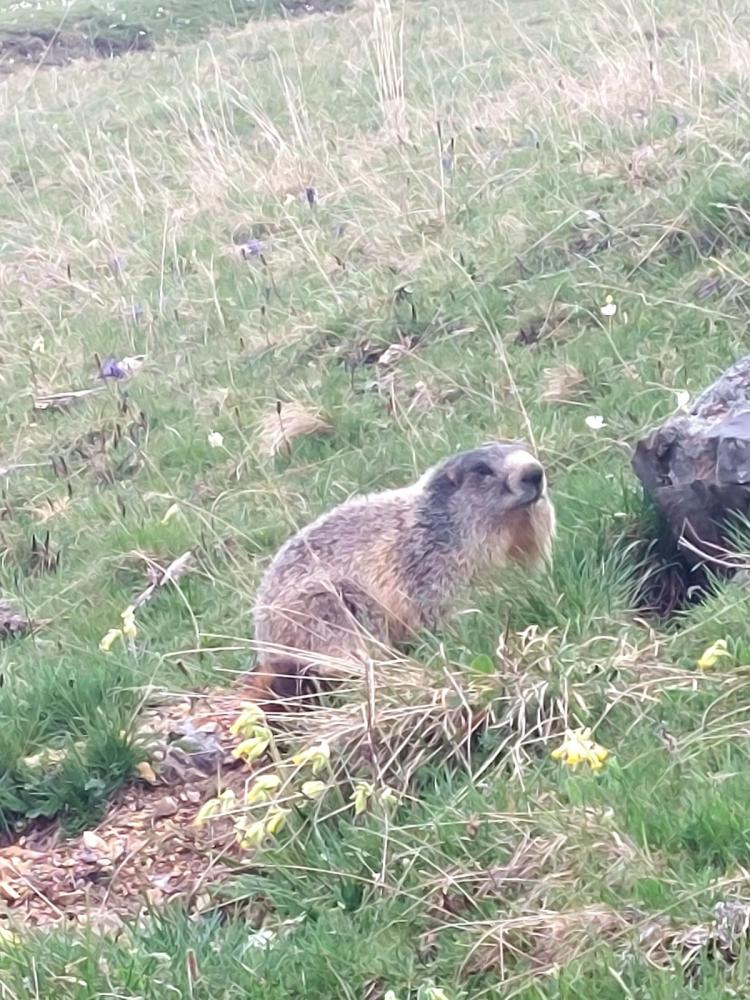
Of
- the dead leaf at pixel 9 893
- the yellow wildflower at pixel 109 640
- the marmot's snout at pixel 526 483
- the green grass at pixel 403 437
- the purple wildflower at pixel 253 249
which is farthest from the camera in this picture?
the purple wildflower at pixel 253 249

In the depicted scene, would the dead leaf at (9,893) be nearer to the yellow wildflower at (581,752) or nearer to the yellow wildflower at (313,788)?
the yellow wildflower at (313,788)

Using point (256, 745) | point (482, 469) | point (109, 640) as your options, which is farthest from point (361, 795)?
point (482, 469)

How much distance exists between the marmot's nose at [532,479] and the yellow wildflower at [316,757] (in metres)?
1.47

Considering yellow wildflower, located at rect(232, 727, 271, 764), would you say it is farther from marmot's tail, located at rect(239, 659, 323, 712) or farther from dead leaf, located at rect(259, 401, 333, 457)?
dead leaf, located at rect(259, 401, 333, 457)

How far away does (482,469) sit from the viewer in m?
5.20

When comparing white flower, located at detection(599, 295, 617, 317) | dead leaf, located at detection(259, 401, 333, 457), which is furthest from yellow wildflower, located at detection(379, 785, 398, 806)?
white flower, located at detection(599, 295, 617, 317)

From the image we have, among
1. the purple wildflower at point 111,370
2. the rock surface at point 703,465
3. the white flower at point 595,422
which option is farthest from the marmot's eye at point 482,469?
the purple wildflower at point 111,370

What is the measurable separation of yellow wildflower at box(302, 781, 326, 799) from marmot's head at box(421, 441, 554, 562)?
1.43 meters

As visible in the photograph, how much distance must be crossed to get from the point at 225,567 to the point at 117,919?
2.41m

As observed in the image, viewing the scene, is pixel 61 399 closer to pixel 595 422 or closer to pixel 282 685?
pixel 595 422

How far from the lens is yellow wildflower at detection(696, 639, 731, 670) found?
386 centimetres

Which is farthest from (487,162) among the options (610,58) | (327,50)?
(327,50)

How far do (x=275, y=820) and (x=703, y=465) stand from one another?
6.28ft

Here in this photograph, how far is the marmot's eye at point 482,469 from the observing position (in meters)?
5.19
